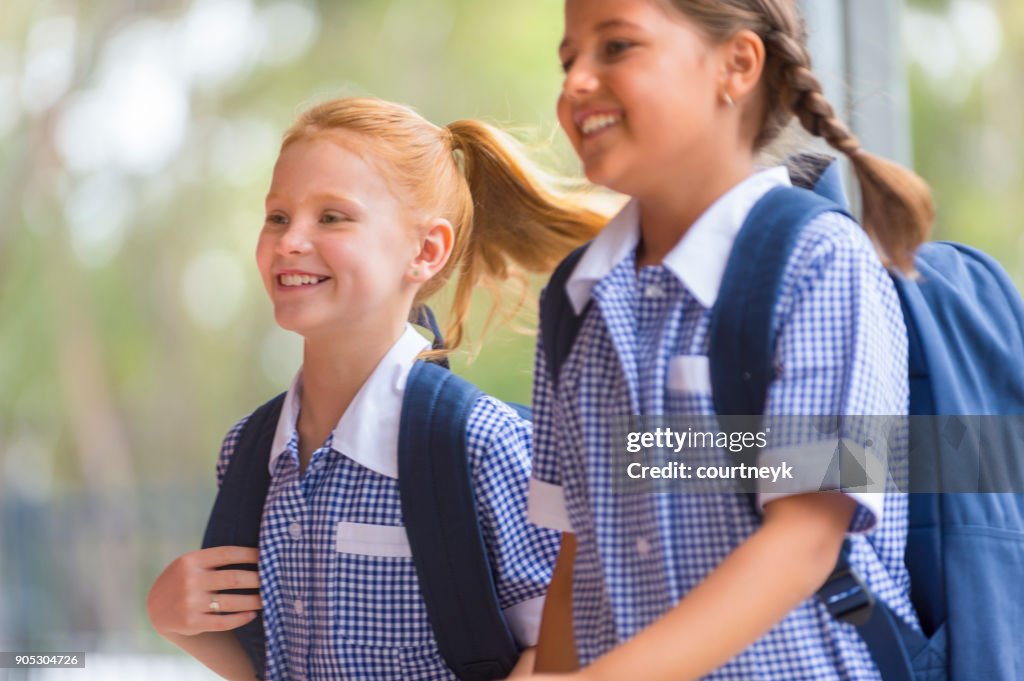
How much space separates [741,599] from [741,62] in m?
0.42

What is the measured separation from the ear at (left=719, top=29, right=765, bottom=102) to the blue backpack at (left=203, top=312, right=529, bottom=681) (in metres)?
0.44

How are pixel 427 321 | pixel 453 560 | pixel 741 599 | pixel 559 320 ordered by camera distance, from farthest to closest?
pixel 427 321, pixel 453 560, pixel 559 320, pixel 741 599

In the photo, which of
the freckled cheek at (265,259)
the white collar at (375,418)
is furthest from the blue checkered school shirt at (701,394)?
the freckled cheek at (265,259)

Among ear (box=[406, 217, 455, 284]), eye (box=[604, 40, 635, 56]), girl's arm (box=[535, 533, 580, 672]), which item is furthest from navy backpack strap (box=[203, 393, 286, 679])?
eye (box=[604, 40, 635, 56])

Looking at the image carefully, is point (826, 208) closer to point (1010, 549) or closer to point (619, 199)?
point (1010, 549)

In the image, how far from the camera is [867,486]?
32.2 inches

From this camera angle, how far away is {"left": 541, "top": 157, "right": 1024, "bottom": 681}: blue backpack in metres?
0.85

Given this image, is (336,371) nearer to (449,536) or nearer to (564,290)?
(449,536)

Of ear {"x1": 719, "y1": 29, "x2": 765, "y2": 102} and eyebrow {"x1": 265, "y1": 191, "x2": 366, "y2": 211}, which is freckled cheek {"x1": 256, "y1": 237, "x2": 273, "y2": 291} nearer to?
eyebrow {"x1": 265, "y1": 191, "x2": 366, "y2": 211}

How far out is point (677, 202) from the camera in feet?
3.23

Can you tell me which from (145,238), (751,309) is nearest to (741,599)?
(751,309)

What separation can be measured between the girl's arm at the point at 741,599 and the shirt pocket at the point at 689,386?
0.10 metres

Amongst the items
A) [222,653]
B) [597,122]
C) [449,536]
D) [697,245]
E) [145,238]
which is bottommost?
[222,653]

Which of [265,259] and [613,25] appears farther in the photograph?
[265,259]
